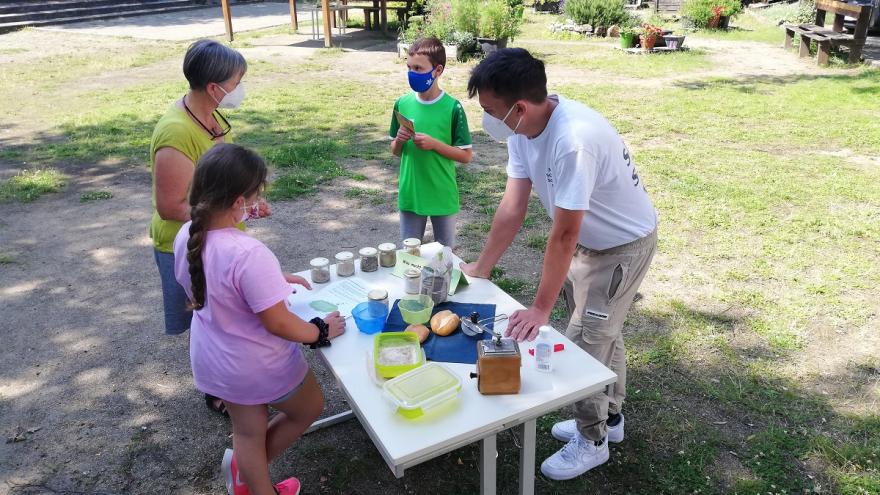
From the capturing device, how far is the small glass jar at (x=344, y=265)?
2895 millimetres

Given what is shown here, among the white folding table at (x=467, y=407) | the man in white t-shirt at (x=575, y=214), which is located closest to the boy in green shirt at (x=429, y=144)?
the man in white t-shirt at (x=575, y=214)

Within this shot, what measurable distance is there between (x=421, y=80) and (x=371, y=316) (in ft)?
4.90

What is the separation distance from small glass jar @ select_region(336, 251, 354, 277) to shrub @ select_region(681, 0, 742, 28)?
623 inches

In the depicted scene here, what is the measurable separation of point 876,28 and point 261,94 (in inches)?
580

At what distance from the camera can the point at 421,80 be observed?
3.36 m

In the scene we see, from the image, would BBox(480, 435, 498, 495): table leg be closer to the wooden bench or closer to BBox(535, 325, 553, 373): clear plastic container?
BBox(535, 325, 553, 373): clear plastic container

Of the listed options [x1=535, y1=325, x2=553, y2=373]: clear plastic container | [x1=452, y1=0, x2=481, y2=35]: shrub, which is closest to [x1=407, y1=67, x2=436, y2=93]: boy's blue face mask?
[x1=535, y1=325, x2=553, y2=373]: clear plastic container

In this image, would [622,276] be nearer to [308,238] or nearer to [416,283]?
[416,283]

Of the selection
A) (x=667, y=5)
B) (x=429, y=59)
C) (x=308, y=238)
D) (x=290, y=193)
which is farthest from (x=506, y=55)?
(x=667, y=5)

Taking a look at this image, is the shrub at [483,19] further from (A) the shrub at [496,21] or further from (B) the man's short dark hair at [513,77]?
(B) the man's short dark hair at [513,77]

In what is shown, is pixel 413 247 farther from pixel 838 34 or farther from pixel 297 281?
pixel 838 34

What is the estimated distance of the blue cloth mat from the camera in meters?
2.27

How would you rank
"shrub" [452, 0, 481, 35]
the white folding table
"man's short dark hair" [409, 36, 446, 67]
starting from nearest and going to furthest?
the white folding table → "man's short dark hair" [409, 36, 446, 67] → "shrub" [452, 0, 481, 35]

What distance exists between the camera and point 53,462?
2.88 m
